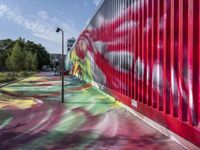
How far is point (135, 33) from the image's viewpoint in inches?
452

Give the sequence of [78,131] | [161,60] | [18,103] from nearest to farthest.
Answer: [161,60] → [78,131] → [18,103]

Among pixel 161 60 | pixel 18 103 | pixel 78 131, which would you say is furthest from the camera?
pixel 18 103

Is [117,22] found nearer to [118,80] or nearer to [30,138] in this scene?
[118,80]

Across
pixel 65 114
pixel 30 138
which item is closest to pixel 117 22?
pixel 65 114

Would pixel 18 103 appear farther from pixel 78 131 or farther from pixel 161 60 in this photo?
pixel 161 60

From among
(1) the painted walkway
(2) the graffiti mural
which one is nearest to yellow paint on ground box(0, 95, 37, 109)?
(1) the painted walkway

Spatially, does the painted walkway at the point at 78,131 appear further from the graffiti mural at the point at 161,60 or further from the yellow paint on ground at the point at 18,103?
the yellow paint on ground at the point at 18,103

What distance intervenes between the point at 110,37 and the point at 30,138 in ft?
28.4

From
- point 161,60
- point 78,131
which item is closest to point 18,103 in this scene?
point 78,131

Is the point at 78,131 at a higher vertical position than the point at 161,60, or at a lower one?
lower

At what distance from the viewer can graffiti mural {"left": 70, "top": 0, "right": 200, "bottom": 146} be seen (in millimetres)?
6859

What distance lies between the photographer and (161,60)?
28.6 feet

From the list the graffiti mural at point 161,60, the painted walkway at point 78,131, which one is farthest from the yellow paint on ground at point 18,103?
the graffiti mural at point 161,60

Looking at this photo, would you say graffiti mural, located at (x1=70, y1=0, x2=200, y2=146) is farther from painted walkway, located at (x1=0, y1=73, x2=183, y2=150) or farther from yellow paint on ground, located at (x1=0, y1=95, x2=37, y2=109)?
yellow paint on ground, located at (x1=0, y1=95, x2=37, y2=109)
